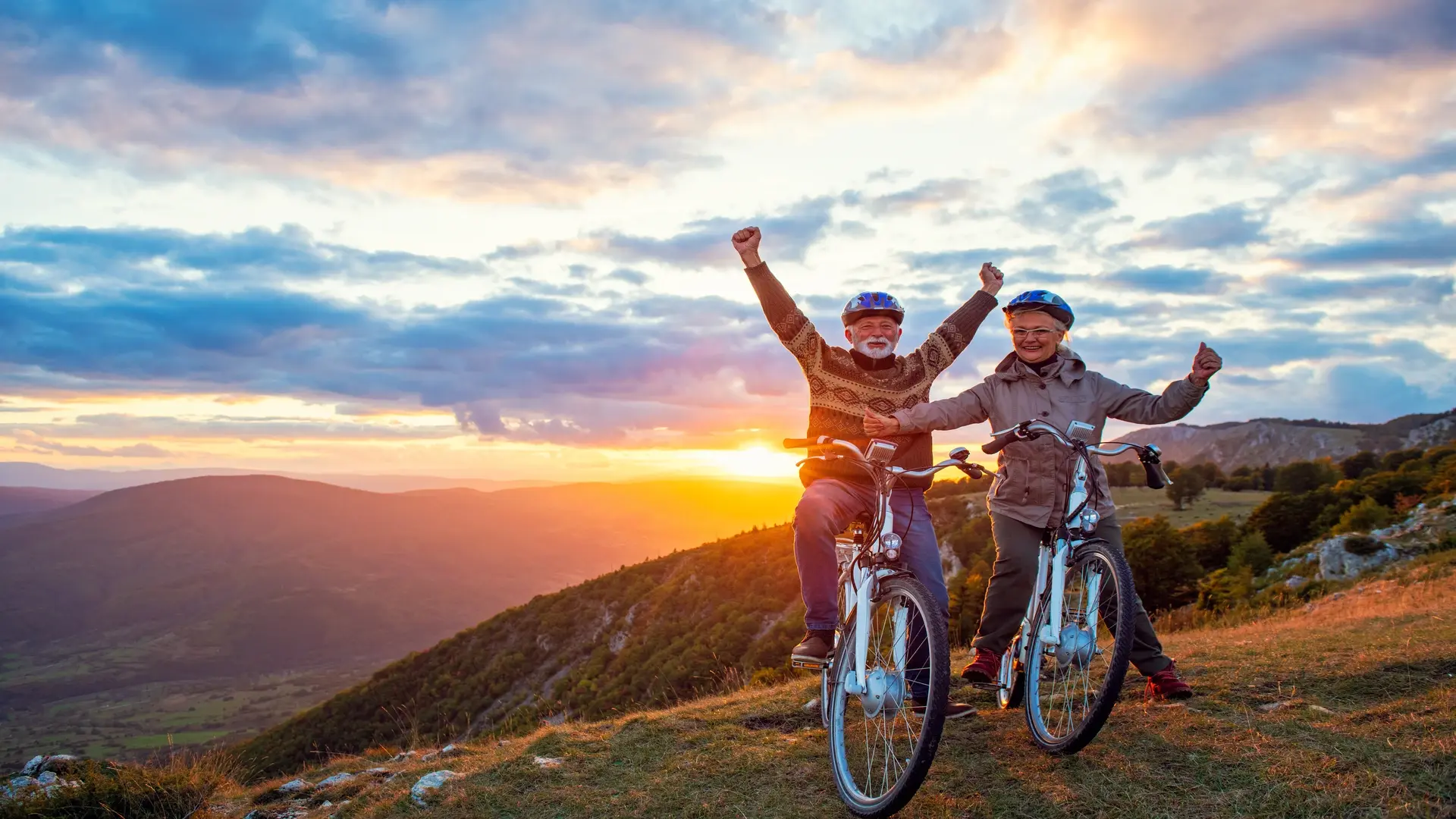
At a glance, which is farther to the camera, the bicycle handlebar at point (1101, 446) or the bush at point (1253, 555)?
the bush at point (1253, 555)

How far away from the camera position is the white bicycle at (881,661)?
4207 millimetres

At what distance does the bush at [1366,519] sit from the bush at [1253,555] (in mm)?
1700

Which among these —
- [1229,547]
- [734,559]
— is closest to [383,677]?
[734,559]

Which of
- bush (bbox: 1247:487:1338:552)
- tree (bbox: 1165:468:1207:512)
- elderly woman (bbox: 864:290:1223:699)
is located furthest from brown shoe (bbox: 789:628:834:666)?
tree (bbox: 1165:468:1207:512)

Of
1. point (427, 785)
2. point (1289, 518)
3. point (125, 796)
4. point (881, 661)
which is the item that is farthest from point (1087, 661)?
point (1289, 518)

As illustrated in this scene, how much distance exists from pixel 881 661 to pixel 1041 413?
2.02 metres

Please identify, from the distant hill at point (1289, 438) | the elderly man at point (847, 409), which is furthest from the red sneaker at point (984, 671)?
the distant hill at point (1289, 438)

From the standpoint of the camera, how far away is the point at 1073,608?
478cm

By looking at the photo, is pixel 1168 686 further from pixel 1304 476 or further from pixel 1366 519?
pixel 1304 476

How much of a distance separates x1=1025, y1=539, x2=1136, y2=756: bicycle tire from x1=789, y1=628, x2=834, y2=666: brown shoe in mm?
1182

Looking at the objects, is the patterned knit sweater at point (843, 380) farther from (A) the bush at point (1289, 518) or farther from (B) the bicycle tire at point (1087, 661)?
(A) the bush at point (1289, 518)

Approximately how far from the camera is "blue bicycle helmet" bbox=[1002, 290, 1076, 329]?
5391 millimetres

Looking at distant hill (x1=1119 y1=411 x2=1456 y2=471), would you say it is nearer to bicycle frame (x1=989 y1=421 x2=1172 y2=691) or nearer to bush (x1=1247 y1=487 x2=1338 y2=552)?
bush (x1=1247 y1=487 x2=1338 y2=552)

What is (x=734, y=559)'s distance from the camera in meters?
47.6
